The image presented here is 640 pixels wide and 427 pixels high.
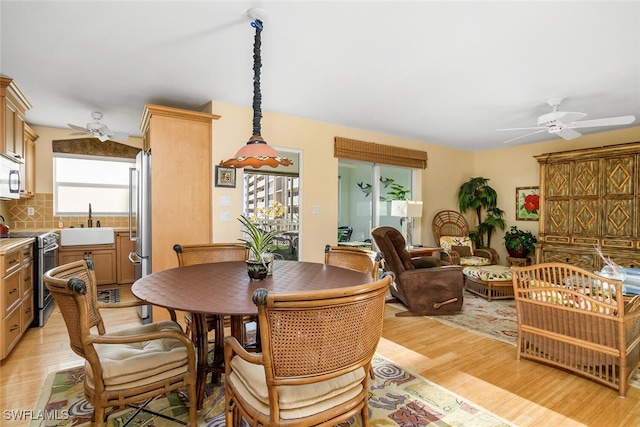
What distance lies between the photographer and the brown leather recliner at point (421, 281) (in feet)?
11.6

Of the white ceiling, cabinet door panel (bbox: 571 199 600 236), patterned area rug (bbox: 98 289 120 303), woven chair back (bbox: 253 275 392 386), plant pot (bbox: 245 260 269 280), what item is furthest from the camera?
cabinet door panel (bbox: 571 199 600 236)

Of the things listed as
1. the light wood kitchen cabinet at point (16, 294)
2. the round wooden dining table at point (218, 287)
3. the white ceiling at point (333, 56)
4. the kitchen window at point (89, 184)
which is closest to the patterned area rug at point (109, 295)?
the light wood kitchen cabinet at point (16, 294)

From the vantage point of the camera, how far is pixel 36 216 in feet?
15.1

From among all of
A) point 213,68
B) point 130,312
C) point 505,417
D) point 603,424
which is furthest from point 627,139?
point 130,312

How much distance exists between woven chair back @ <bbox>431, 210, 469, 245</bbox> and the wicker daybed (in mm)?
A: 3380

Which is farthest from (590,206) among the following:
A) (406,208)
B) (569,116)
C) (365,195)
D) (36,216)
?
(36,216)

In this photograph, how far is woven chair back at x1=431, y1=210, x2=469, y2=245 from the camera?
231 inches

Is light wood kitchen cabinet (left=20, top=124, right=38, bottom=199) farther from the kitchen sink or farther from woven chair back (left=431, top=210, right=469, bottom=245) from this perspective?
woven chair back (left=431, top=210, right=469, bottom=245)

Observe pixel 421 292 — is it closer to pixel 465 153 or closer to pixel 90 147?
pixel 465 153

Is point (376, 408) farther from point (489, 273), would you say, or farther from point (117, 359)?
point (489, 273)

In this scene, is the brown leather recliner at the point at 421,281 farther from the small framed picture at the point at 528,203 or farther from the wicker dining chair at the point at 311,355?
the small framed picture at the point at 528,203

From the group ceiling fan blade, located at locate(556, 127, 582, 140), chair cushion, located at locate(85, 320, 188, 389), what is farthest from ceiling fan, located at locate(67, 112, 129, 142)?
ceiling fan blade, located at locate(556, 127, 582, 140)

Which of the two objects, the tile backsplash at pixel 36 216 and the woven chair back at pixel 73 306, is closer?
the woven chair back at pixel 73 306

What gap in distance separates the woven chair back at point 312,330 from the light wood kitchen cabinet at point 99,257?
184 inches
